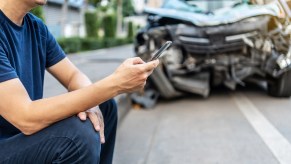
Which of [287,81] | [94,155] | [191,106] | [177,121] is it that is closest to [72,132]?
[94,155]

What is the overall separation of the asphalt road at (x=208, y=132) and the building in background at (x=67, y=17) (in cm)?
2214

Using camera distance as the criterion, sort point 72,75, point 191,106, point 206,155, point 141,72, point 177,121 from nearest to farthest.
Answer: point 141,72, point 72,75, point 206,155, point 177,121, point 191,106

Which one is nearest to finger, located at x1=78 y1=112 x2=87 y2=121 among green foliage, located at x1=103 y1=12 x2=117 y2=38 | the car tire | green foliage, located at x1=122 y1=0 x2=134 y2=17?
the car tire

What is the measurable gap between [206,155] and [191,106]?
7.91 ft

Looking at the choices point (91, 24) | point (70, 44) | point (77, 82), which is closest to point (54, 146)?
point (77, 82)

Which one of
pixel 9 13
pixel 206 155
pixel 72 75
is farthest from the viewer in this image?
pixel 206 155

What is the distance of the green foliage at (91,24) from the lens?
26703 mm

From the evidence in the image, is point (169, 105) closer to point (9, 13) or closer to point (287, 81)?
point (287, 81)

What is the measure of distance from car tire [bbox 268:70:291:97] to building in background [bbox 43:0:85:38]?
2203cm

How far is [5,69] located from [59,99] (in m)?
0.27

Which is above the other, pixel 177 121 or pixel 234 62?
pixel 234 62

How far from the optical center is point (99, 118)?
89.4 inches

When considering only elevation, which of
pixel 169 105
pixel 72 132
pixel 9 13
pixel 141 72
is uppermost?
pixel 9 13

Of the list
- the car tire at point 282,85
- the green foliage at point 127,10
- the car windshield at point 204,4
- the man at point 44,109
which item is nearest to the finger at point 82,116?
the man at point 44,109
